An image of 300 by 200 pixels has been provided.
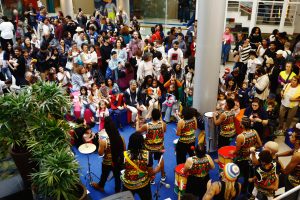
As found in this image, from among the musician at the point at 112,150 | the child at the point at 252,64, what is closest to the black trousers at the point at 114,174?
the musician at the point at 112,150

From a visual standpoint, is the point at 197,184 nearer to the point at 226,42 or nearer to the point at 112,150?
the point at 112,150

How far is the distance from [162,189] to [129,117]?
2656 mm

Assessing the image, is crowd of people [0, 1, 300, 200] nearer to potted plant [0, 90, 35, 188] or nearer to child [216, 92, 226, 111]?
child [216, 92, 226, 111]

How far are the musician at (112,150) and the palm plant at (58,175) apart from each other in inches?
26.3

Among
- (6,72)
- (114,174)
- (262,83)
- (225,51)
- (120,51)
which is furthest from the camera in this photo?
(225,51)

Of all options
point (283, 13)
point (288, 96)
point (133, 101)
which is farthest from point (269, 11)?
point (133, 101)

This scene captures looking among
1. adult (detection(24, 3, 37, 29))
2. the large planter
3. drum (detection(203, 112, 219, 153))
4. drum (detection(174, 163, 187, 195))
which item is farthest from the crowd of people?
the large planter

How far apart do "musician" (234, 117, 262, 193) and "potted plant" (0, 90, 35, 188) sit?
327cm

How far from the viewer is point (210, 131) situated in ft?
21.1

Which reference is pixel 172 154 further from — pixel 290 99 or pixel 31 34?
pixel 31 34

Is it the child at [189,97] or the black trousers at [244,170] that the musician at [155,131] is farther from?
the child at [189,97]

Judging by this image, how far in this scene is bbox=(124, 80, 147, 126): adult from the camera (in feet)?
25.6

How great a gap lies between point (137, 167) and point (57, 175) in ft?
3.48

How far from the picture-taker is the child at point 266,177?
4.18 metres
